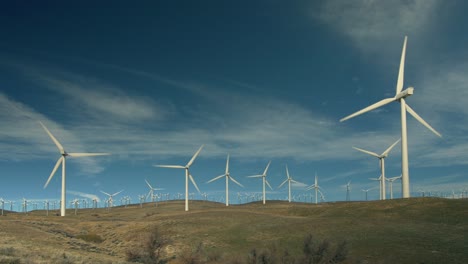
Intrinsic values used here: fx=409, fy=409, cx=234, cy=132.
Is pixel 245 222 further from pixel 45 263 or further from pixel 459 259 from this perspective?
pixel 45 263

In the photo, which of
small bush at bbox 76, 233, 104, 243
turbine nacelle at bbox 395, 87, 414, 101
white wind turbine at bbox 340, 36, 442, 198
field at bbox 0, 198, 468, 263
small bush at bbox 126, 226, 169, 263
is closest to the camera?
field at bbox 0, 198, 468, 263

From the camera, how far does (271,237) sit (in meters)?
58.4

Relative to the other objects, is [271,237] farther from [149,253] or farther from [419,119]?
[419,119]

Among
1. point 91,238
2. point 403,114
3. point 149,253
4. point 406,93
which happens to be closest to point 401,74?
point 406,93

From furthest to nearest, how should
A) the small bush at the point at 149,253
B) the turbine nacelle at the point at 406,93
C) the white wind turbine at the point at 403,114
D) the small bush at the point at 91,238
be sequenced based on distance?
the turbine nacelle at the point at 406,93, the white wind turbine at the point at 403,114, the small bush at the point at 91,238, the small bush at the point at 149,253

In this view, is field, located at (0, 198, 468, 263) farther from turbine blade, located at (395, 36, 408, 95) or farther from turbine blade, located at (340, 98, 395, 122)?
turbine blade, located at (395, 36, 408, 95)

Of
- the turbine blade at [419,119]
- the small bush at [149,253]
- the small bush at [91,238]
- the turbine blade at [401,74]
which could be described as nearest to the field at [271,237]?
the small bush at [91,238]

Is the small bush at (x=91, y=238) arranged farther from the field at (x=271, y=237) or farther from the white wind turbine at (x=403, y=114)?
the white wind turbine at (x=403, y=114)

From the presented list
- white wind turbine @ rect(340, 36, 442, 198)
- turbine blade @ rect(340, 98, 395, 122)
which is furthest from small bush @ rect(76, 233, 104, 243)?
turbine blade @ rect(340, 98, 395, 122)

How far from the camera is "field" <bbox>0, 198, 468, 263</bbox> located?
142 ft

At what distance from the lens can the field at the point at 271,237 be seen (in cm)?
4316

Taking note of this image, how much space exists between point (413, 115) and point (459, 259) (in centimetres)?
5149

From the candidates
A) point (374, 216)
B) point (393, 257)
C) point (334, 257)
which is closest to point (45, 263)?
point (334, 257)

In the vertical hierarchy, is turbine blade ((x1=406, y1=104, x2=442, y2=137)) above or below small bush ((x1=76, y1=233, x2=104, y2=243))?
above
